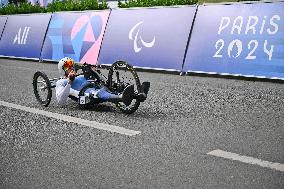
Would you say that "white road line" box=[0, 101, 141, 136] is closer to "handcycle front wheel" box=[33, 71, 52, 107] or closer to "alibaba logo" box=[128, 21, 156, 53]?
"handcycle front wheel" box=[33, 71, 52, 107]

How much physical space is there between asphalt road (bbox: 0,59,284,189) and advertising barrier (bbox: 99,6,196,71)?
256cm

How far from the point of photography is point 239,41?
8820mm

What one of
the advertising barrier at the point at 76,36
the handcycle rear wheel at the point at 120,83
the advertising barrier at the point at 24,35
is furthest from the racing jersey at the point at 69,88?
the advertising barrier at the point at 24,35

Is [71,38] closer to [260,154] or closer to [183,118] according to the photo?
A: [183,118]

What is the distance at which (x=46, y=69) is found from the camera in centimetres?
1173

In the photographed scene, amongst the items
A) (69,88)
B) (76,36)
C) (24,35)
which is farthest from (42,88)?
(24,35)

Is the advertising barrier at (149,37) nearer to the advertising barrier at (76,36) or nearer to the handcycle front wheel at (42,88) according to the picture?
the advertising barrier at (76,36)

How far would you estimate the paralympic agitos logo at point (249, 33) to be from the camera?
848cm

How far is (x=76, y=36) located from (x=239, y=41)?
549 cm

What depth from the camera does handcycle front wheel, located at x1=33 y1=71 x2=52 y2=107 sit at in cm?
666

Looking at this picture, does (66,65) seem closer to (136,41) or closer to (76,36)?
(136,41)

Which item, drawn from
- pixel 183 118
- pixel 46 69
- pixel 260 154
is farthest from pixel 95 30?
pixel 260 154

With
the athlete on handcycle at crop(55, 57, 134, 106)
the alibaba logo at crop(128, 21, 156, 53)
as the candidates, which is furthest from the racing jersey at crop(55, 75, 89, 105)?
the alibaba logo at crop(128, 21, 156, 53)

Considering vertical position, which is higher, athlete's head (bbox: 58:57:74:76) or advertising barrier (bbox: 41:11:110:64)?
athlete's head (bbox: 58:57:74:76)
